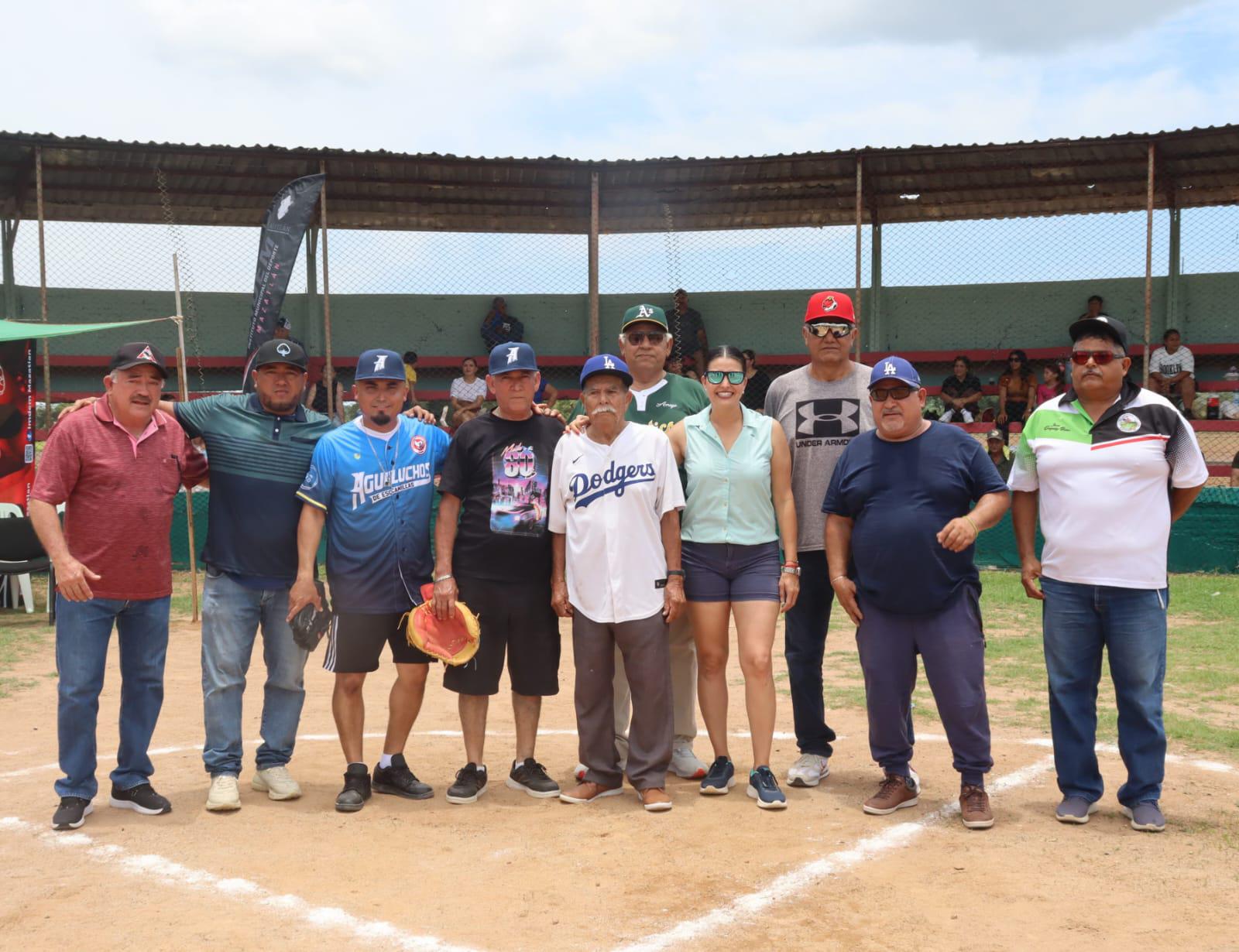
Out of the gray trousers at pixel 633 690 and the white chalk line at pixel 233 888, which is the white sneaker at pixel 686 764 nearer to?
the gray trousers at pixel 633 690

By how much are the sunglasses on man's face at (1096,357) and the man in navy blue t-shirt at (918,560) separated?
0.56m

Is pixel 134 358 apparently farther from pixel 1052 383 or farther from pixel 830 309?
pixel 1052 383

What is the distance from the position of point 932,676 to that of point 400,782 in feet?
8.15

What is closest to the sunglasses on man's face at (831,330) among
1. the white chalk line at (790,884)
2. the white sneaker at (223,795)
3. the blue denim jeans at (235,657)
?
the white chalk line at (790,884)

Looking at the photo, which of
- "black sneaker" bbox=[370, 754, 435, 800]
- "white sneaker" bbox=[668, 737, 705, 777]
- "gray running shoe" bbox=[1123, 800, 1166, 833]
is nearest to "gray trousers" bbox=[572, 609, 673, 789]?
"white sneaker" bbox=[668, 737, 705, 777]

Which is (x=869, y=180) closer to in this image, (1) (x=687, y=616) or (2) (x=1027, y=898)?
(1) (x=687, y=616)

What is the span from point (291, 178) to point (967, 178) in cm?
940

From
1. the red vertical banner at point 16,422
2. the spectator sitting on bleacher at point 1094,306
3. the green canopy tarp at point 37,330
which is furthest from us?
the spectator sitting on bleacher at point 1094,306

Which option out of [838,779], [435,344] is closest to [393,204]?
[435,344]

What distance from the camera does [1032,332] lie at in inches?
786

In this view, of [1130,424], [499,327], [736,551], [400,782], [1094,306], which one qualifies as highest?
[1094,306]

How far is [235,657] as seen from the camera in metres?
5.51

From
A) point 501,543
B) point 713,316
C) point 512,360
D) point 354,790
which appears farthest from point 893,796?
point 713,316

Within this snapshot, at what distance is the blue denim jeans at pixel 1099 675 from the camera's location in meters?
5.09
